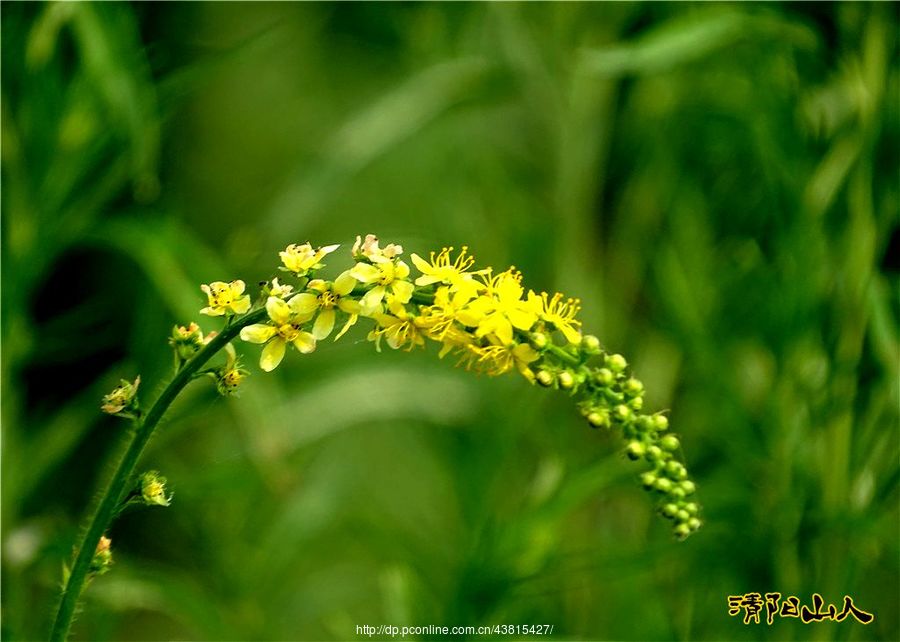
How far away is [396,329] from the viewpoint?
2.25 feet

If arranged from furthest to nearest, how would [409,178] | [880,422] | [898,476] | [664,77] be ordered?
[409,178] < [664,77] < [880,422] < [898,476]

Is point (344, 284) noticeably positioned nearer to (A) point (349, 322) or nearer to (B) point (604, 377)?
(A) point (349, 322)

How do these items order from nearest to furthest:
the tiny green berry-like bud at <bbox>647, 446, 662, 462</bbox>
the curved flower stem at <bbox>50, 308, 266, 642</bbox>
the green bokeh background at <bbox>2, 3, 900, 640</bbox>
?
the curved flower stem at <bbox>50, 308, 266, 642</bbox>, the tiny green berry-like bud at <bbox>647, 446, 662, 462</bbox>, the green bokeh background at <bbox>2, 3, 900, 640</bbox>

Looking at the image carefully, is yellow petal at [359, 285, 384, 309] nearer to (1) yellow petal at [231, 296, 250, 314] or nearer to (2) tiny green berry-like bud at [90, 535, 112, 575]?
(1) yellow petal at [231, 296, 250, 314]

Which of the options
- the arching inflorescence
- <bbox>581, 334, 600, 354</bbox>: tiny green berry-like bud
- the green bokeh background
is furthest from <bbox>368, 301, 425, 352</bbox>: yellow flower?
the green bokeh background

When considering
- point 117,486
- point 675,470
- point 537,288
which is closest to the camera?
point 117,486

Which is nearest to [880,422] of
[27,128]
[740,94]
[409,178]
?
[740,94]

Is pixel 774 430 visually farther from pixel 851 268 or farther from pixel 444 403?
pixel 444 403

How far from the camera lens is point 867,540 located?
132cm

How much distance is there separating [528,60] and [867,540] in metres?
0.86

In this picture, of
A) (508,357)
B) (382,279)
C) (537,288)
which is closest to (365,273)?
(382,279)

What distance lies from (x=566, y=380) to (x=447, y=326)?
0.09m

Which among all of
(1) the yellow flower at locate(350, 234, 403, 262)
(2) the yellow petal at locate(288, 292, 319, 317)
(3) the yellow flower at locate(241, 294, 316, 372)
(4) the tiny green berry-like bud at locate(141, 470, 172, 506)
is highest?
(1) the yellow flower at locate(350, 234, 403, 262)

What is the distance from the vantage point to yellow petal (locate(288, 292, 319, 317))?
2.13 ft
